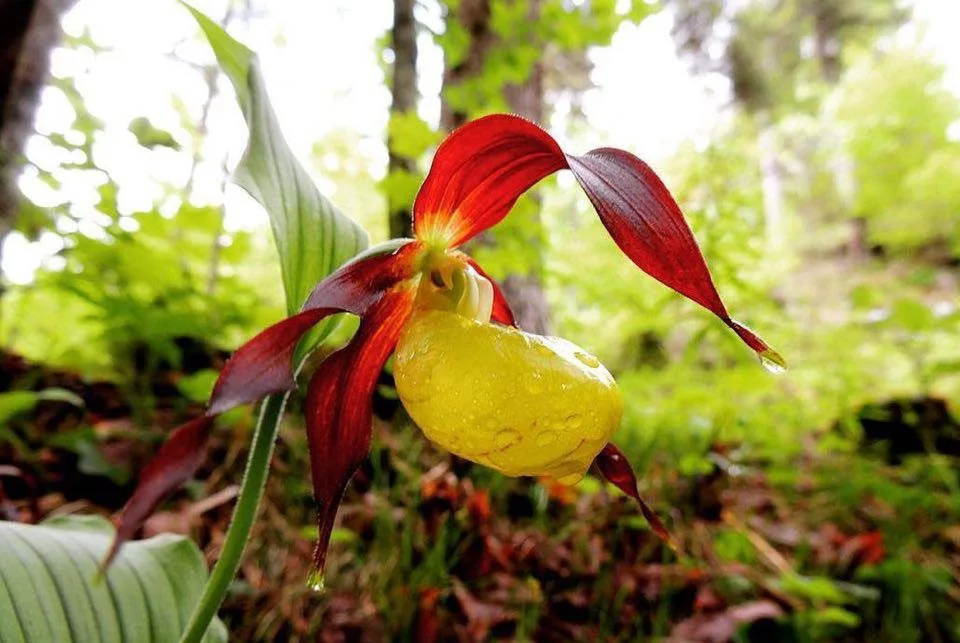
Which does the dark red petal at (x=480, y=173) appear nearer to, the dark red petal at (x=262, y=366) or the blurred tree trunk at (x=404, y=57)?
the dark red petal at (x=262, y=366)

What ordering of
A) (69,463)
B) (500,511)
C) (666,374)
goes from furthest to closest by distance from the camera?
(666,374) → (500,511) → (69,463)

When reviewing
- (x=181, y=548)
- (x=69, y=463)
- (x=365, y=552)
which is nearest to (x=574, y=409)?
(x=181, y=548)

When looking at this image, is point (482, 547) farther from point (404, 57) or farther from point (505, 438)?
point (404, 57)

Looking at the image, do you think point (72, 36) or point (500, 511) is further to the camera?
point (72, 36)

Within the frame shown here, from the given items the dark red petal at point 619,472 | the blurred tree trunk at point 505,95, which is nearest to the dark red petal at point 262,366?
the dark red petal at point 619,472

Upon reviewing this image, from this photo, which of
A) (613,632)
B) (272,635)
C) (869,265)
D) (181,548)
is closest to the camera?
(181,548)

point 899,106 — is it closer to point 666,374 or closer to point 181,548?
point 666,374

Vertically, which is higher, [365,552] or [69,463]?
[69,463]
